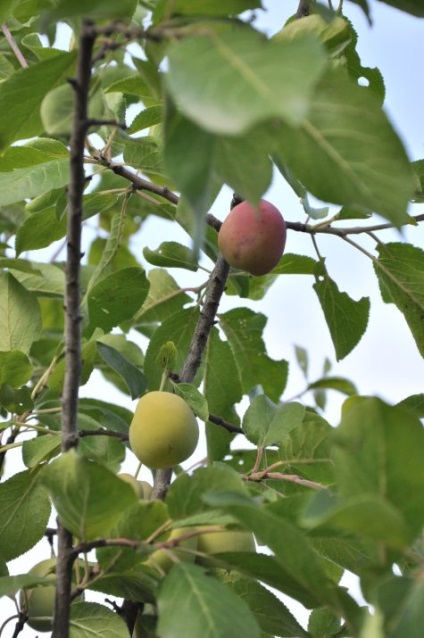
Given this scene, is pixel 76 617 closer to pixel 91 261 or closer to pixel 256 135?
pixel 256 135

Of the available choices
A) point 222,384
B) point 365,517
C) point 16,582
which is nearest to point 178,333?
point 222,384

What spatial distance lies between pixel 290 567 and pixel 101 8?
0.51 meters

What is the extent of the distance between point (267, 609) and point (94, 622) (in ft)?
0.70

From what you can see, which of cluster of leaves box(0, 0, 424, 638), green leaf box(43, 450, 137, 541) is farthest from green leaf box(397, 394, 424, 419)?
green leaf box(43, 450, 137, 541)

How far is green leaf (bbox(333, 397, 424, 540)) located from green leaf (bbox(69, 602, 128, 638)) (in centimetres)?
47

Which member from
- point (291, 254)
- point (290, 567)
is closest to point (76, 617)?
point (290, 567)

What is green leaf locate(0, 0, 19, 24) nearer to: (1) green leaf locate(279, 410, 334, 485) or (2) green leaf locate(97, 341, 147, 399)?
(2) green leaf locate(97, 341, 147, 399)

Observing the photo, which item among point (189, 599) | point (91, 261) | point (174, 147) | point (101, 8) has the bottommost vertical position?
point (189, 599)

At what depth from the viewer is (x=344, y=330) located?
67.7 inches

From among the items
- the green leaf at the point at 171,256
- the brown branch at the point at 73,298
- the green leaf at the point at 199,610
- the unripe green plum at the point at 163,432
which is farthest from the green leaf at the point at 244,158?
the green leaf at the point at 171,256

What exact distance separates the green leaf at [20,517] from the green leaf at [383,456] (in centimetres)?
70

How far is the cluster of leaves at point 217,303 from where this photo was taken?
74cm

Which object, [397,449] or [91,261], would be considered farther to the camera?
[91,261]

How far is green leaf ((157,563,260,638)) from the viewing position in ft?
2.82
